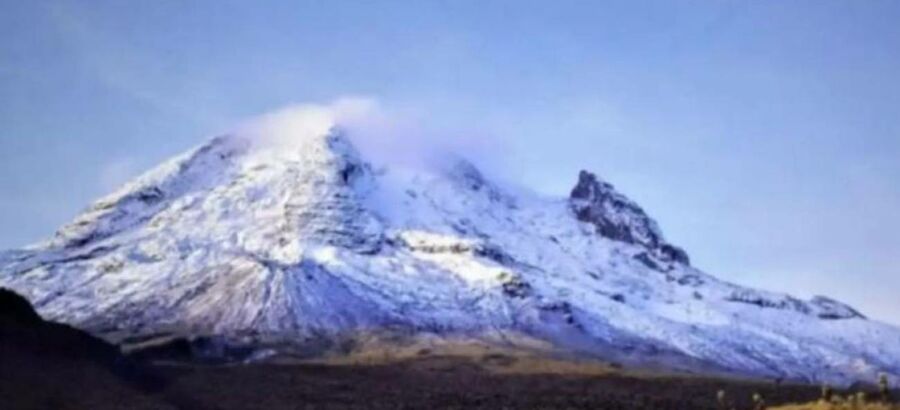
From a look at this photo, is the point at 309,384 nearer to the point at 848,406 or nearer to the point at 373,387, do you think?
the point at 373,387

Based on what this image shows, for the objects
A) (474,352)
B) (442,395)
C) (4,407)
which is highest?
(474,352)

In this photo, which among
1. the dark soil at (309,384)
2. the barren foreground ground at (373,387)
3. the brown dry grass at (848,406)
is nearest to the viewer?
the brown dry grass at (848,406)

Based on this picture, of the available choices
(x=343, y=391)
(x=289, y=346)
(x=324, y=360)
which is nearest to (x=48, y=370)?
(x=343, y=391)

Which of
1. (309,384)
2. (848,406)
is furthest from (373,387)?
(848,406)

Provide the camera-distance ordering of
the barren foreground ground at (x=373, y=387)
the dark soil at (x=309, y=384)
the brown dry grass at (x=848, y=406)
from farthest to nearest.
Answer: the dark soil at (x=309, y=384)
the barren foreground ground at (x=373, y=387)
the brown dry grass at (x=848, y=406)

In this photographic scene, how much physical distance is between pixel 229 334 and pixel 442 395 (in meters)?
85.6

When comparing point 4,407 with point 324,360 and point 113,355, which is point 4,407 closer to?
point 113,355

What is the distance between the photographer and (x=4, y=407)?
225 feet

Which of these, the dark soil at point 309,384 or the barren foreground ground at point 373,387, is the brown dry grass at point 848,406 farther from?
the dark soil at point 309,384

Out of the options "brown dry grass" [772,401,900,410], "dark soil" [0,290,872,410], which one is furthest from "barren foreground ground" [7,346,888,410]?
"brown dry grass" [772,401,900,410]

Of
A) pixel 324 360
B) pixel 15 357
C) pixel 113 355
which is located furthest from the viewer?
pixel 324 360

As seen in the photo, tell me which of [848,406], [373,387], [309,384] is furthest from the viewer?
Answer: [373,387]

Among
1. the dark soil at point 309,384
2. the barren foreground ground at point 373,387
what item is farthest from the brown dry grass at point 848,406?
the dark soil at point 309,384

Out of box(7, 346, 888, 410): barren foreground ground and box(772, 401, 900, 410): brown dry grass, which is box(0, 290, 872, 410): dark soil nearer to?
box(7, 346, 888, 410): barren foreground ground
